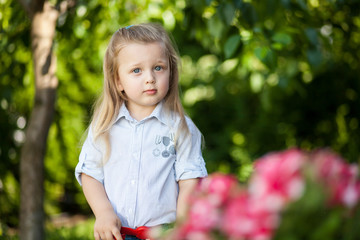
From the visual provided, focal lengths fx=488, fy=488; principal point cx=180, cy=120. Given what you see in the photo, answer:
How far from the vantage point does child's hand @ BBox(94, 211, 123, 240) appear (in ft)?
5.66

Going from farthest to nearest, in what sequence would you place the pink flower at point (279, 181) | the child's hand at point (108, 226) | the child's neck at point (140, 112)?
the child's neck at point (140, 112)
the child's hand at point (108, 226)
the pink flower at point (279, 181)

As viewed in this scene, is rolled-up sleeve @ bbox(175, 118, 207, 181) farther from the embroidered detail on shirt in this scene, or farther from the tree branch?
the tree branch

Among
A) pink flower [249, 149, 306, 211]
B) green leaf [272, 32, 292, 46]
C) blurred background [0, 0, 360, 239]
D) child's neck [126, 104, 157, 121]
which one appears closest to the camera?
pink flower [249, 149, 306, 211]

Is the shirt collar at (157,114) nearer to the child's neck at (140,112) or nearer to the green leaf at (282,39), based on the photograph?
the child's neck at (140,112)

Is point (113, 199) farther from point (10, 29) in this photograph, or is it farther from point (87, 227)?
point (87, 227)

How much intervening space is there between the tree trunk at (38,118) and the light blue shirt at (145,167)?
123 centimetres

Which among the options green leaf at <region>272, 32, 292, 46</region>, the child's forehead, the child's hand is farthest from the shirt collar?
green leaf at <region>272, 32, 292, 46</region>

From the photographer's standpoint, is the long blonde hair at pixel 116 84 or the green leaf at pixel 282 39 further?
the green leaf at pixel 282 39

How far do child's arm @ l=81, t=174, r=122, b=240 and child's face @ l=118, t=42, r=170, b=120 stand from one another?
1.19 ft

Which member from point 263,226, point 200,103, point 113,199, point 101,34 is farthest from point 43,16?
point 200,103

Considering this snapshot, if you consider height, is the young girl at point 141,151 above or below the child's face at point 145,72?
below

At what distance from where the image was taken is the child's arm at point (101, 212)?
5.68 ft

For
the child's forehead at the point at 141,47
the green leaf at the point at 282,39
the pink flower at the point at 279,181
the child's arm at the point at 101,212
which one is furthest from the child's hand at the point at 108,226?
the green leaf at the point at 282,39

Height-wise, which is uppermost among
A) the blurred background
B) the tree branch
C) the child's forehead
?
the tree branch
